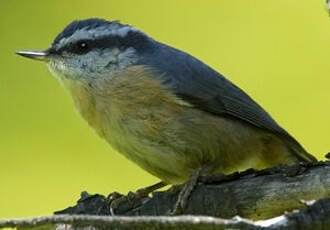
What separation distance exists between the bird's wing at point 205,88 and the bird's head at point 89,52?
127 mm

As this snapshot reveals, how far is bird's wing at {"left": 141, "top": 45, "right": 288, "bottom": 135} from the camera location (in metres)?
3.97

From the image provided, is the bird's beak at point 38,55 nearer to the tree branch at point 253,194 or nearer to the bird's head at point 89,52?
the bird's head at point 89,52

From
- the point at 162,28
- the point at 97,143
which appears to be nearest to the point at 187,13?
the point at 162,28

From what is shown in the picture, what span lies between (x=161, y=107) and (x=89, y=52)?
0.51 meters

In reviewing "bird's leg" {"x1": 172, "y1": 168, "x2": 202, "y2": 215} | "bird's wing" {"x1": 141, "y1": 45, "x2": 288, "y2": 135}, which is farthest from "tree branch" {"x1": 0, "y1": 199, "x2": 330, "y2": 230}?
"bird's wing" {"x1": 141, "y1": 45, "x2": 288, "y2": 135}

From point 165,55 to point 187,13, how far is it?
0.61 m

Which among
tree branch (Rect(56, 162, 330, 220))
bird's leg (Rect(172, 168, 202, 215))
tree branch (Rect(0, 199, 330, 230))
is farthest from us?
bird's leg (Rect(172, 168, 202, 215))

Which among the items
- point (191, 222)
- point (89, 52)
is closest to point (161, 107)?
point (89, 52)

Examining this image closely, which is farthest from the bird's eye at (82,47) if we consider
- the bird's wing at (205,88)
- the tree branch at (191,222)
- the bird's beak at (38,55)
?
the tree branch at (191,222)

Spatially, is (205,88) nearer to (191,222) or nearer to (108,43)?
(108,43)

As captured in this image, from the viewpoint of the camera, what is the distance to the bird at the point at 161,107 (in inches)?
147

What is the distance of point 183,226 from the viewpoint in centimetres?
239

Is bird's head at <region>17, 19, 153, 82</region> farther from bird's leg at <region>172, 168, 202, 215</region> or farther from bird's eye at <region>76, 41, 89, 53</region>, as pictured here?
bird's leg at <region>172, 168, 202, 215</region>

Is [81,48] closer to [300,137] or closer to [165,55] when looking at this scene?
[165,55]
